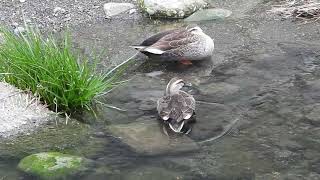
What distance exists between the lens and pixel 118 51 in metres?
8.34

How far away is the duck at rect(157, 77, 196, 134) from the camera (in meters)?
5.93

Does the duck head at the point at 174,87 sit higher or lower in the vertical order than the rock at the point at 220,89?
higher

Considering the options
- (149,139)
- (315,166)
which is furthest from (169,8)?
(315,166)

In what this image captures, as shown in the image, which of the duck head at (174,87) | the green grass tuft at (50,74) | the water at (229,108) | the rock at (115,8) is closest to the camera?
the water at (229,108)

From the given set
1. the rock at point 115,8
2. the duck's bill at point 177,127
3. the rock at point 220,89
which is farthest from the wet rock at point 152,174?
the rock at point 115,8

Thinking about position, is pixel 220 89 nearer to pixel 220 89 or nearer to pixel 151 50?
pixel 220 89

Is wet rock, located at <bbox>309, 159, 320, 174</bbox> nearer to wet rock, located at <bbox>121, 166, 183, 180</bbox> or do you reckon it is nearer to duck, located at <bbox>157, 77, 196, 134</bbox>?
wet rock, located at <bbox>121, 166, 183, 180</bbox>

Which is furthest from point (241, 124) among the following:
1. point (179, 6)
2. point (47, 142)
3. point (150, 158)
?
point (179, 6)

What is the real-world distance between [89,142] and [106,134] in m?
0.25

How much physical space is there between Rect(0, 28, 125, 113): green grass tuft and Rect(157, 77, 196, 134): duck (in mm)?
718

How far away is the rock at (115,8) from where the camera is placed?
998 cm

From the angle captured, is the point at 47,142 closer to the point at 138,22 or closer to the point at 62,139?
the point at 62,139

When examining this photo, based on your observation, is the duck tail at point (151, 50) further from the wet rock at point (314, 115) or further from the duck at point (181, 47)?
the wet rock at point (314, 115)

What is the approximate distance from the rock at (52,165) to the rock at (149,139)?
0.59 meters
